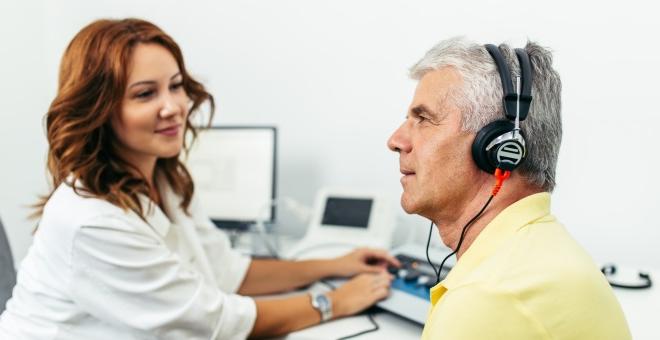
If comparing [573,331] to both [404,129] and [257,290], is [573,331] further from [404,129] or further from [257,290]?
[257,290]

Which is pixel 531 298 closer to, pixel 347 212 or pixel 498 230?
pixel 498 230

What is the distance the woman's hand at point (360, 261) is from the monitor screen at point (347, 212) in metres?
0.17

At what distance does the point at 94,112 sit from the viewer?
1111 millimetres

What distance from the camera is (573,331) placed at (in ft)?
1.91

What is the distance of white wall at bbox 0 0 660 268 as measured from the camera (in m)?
1.29

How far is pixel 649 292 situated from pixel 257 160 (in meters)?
1.11

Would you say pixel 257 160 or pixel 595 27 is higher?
pixel 595 27

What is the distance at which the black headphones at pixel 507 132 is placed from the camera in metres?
0.68

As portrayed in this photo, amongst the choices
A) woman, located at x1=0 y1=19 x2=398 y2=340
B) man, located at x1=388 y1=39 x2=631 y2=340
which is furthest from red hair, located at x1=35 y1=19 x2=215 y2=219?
man, located at x1=388 y1=39 x2=631 y2=340

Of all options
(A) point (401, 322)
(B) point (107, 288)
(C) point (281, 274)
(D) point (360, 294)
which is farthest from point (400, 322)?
(B) point (107, 288)

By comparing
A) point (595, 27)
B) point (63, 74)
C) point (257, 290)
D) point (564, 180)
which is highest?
point (595, 27)

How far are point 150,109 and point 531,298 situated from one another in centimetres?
89

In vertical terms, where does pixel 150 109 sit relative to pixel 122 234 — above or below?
above

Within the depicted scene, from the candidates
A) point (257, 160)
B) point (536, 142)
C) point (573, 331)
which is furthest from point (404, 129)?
point (257, 160)
